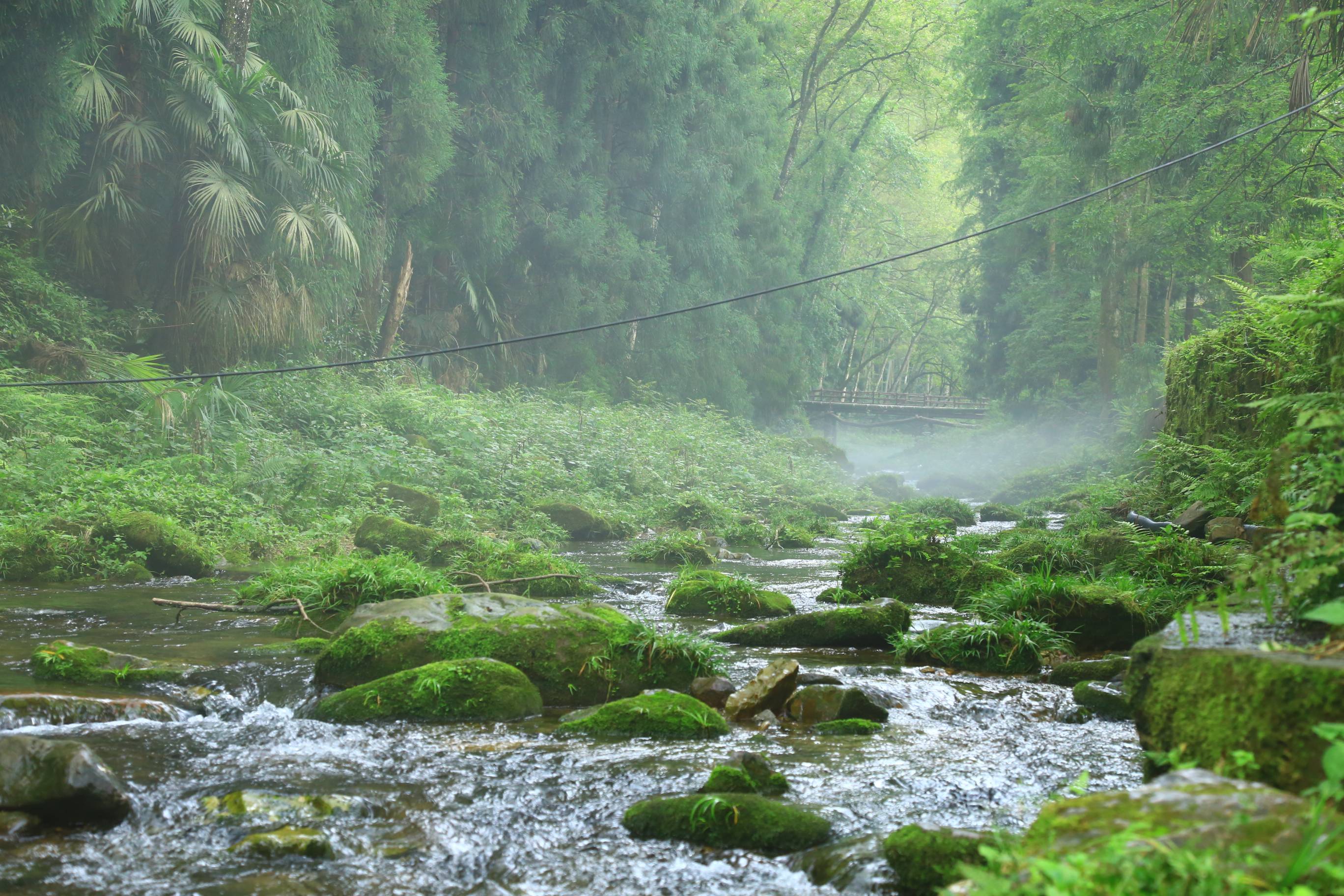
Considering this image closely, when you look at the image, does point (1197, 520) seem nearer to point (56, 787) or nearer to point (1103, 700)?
point (1103, 700)

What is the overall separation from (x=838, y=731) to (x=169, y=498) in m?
8.48

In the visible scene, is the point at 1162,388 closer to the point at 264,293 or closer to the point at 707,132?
the point at 707,132

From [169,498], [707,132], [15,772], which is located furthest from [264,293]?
[707,132]

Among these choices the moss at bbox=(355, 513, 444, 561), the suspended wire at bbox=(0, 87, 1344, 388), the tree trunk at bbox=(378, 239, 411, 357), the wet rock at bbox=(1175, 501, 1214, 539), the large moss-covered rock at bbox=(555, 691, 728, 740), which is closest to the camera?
the large moss-covered rock at bbox=(555, 691, 728, 740)

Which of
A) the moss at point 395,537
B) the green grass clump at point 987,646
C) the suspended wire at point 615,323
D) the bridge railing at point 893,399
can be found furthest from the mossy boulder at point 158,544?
the bridge railing at point 893,399

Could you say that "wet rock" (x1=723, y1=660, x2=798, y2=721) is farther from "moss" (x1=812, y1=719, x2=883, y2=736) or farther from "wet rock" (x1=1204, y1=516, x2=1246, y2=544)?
"wet rock" (x1=1204, y1=516, x2=1246, y2=544)

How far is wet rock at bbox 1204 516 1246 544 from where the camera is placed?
22.6 feet

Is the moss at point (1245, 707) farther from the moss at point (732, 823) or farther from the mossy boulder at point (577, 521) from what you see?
the mossy boulder at point (577, 521)

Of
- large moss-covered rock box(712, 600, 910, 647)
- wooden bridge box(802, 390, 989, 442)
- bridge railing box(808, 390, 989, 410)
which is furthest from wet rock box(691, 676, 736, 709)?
bridge railing box(808, 390, 989, 410)

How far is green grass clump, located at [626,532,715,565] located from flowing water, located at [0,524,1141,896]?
5716mm

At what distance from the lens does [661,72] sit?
87.1ft

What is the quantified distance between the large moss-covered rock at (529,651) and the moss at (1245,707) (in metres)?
3.29

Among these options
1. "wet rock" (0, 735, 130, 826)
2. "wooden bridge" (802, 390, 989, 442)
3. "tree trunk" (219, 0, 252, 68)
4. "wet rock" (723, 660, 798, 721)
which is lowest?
"wet rock" (723, 660, 798, 721)

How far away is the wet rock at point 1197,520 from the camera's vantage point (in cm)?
771
